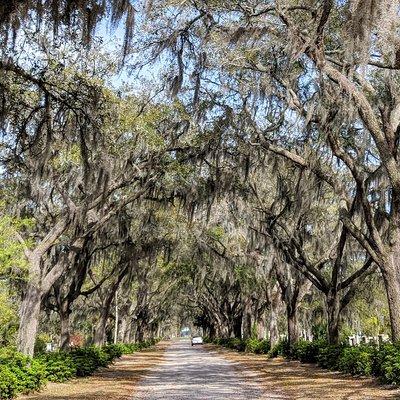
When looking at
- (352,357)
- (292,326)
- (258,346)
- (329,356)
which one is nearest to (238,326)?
(258,346)

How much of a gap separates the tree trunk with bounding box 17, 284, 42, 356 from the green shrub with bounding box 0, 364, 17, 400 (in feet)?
7.12

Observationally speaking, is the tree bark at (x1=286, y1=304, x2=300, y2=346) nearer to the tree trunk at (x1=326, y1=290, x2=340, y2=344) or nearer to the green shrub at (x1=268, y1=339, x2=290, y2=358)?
the green shrub at (x1=268, y1=339, x2=290, y2=358)

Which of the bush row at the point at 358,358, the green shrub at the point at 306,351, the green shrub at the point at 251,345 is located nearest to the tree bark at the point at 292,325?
the green shrub at the point at 306,351

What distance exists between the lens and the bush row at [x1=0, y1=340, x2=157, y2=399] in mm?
11156

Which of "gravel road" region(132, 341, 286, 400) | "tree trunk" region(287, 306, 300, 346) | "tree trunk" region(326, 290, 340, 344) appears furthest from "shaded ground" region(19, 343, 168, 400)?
"tree trunk" region(287, 306, 300, 346)

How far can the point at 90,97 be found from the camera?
8.88 m

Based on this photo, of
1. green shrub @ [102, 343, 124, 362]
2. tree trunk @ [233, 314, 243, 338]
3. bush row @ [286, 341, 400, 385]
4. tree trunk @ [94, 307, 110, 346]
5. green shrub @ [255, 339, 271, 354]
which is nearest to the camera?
bush row @ [286, 341, 400, 385]

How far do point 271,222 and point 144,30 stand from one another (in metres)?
8.54

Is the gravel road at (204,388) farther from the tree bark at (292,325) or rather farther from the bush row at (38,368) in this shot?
the tree bark at (292,325)

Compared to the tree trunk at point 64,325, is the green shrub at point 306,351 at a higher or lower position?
lower

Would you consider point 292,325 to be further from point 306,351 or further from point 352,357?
point 352,357

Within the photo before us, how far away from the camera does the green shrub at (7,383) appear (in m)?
10.8

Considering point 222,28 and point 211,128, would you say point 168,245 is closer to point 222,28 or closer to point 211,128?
point 211,128

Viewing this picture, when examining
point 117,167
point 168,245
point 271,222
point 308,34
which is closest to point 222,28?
point 308,34
